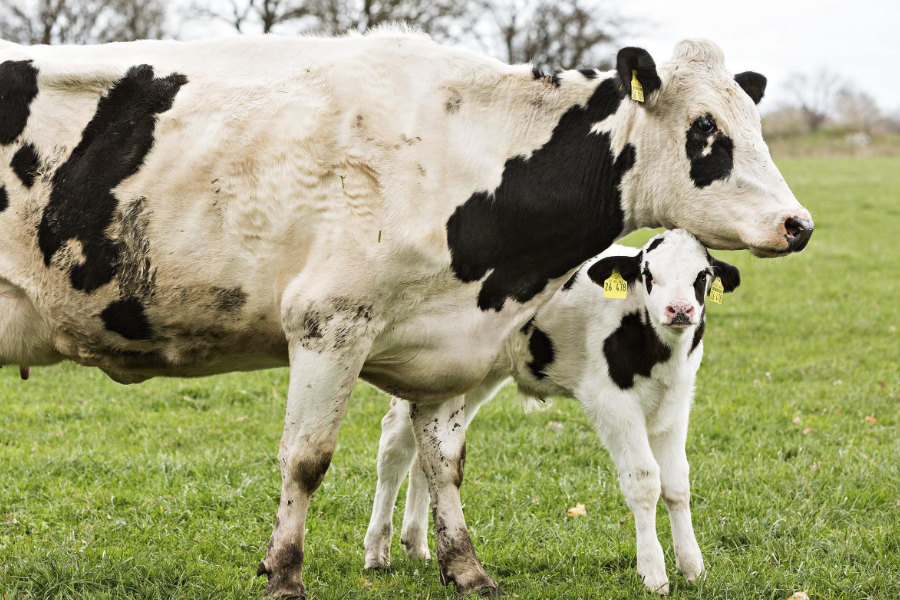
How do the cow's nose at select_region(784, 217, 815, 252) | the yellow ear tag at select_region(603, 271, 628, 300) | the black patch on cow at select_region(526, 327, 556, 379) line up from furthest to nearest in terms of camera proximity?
the black patch on cow at select_region(526, 327, 556, 379) < the yellow ear tag at select_region(603, 271, 628, 300) < the cow's nose at select_region(784, 217, 815, 252)

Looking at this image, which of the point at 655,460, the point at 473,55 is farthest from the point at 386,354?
the point at 655,460

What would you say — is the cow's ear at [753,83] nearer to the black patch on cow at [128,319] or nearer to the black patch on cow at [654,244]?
the black patch on cow at [654,244]

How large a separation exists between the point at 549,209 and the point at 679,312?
115 cm

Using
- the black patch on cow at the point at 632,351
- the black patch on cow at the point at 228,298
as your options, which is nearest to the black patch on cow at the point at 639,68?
the black patch on cow at the point at 632,351

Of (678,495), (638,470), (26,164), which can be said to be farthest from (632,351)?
(26,164)

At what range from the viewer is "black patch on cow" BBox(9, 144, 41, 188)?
4.24 metres

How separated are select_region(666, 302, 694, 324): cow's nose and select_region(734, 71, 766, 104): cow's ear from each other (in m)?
1.15

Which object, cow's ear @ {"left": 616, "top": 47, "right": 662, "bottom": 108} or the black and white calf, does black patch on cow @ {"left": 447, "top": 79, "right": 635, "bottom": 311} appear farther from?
the black and white calf

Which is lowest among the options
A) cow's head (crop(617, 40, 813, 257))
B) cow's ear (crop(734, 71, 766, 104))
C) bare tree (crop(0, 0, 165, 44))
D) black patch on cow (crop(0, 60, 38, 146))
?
bare tree (crop(0, 0, 165, 44))

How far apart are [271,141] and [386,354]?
1070 mm

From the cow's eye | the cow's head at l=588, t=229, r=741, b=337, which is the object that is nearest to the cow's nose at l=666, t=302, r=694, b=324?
the cow's head at l=588, t=229, r=741, b=337

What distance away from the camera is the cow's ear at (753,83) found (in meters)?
4.44

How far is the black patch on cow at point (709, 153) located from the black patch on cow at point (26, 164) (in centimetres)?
288

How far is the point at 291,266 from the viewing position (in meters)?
4.13
